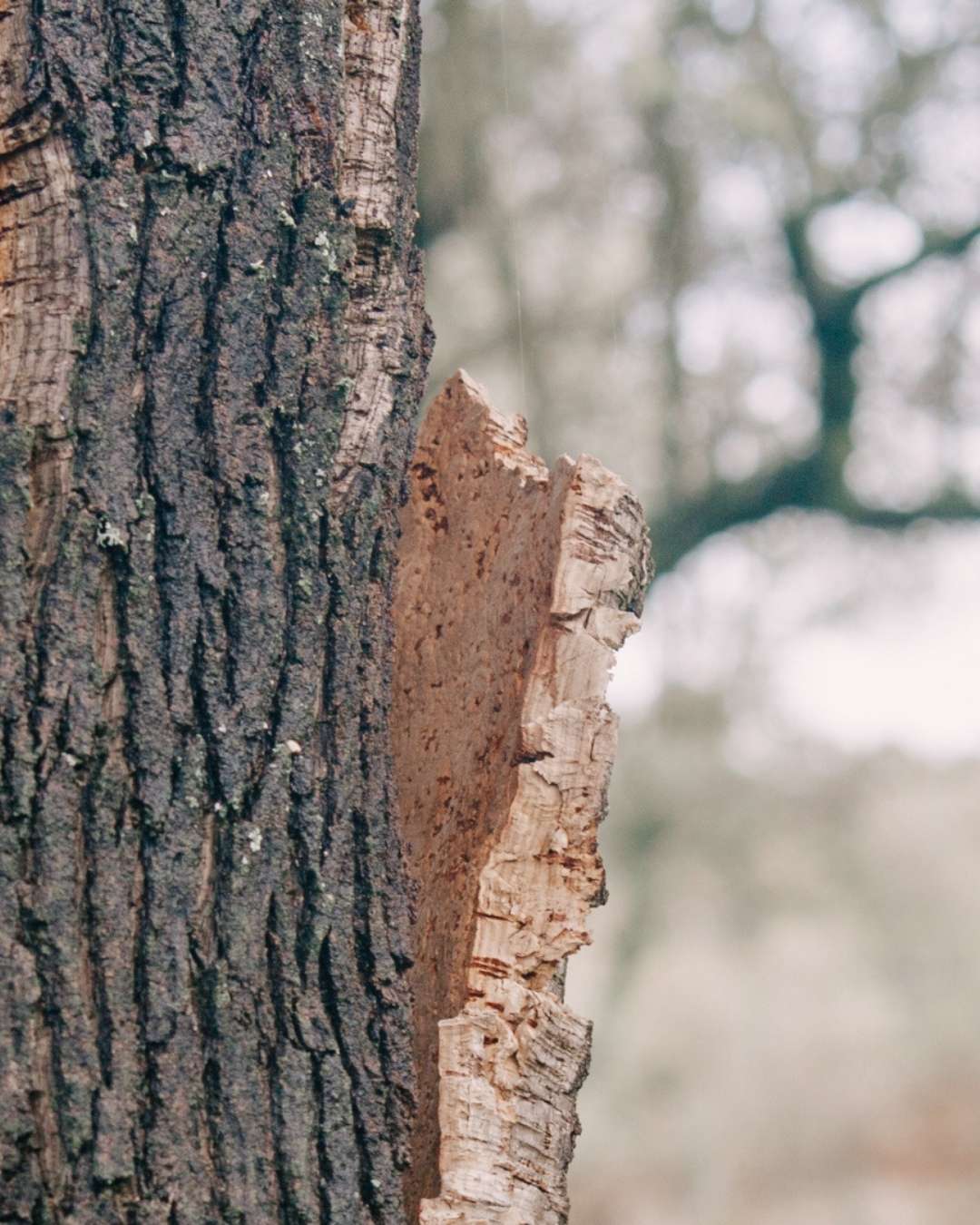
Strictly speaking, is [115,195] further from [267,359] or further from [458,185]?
[458,185]

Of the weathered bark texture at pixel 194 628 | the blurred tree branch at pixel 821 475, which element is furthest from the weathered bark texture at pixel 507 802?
the blurred tree branch at pixel 821 475

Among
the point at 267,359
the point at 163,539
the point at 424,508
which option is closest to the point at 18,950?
the point at 163,539


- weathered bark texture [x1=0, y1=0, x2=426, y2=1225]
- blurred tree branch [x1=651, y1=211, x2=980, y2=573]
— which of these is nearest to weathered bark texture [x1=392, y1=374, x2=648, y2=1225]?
weathered bark texture [x1=0, y1=0, x2=426, y2=1225]

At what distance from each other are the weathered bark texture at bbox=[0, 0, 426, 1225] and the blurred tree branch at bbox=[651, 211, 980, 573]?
2.71 metres

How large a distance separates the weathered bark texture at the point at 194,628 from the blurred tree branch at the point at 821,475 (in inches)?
107

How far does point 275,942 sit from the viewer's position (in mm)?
911

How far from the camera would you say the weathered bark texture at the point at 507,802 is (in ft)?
3.22

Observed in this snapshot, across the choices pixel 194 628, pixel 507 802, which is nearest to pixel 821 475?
pixel 507 802

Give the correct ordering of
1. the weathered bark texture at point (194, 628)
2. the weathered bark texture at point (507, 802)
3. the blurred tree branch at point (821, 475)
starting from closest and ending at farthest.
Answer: the weathered bark texture at point (194, 628) < the weathered bark texture at point (507, 802) < the blurred tree branch at point (821, 475)

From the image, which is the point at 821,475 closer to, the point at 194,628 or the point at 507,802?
the point at 507,802

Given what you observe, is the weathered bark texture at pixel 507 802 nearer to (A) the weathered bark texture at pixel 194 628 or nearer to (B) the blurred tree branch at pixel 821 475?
(A) the weathered bark texture at pixel 194 628

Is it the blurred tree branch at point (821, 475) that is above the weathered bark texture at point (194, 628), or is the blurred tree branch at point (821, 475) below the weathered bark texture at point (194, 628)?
above

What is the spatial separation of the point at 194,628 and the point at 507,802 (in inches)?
11.2

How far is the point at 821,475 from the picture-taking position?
142 inches
